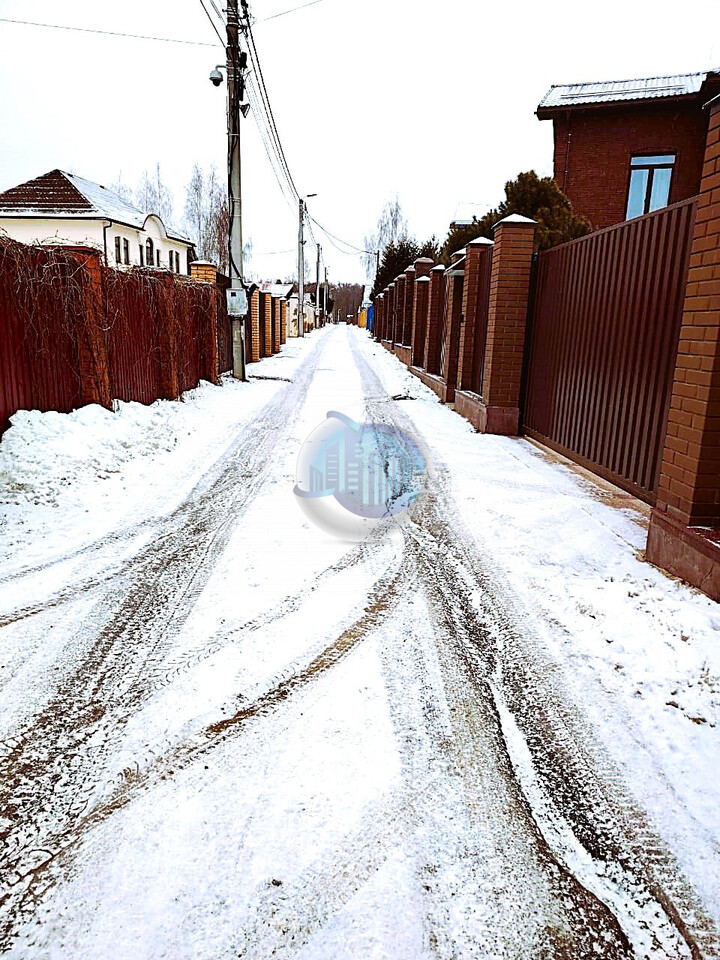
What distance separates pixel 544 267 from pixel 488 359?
1.40m

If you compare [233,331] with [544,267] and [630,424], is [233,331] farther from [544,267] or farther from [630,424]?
[630,424]

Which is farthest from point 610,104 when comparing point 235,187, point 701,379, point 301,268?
point 301,268

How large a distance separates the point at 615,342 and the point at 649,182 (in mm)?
14674

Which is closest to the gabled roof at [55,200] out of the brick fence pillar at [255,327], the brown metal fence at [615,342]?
the brick fence pillar at [255,327]

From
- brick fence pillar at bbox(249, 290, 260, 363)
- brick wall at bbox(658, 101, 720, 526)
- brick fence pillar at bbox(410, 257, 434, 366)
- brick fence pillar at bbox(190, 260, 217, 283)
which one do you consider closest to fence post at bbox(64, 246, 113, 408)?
brick wall at bbox(658, 101, 720, 526)

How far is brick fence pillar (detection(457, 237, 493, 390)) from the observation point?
928 cm

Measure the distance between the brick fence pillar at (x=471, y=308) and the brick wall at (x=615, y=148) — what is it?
902 centimetres

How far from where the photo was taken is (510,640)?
304 centimetres

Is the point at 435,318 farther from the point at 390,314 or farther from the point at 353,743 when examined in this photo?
the point at 390,314

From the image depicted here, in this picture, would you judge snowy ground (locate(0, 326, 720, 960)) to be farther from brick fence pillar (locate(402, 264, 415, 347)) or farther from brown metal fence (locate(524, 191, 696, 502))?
brick fence pillar (locate(402, 264, 415, 347))

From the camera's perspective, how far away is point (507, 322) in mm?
7891

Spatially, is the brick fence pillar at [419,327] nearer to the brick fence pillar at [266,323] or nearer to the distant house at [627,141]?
the distant house at [627,141]

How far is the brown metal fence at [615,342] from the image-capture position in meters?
4.35

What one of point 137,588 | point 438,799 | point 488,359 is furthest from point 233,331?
point 438,799
